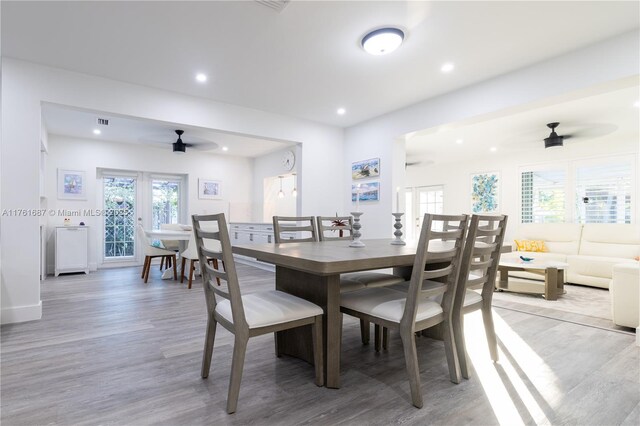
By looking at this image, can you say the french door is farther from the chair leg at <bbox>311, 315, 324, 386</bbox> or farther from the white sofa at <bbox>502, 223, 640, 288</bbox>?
the white sofa at <bbox>502, 223, 640, 288</bbox>

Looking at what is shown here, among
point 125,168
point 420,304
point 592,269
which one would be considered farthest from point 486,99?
point 125,168

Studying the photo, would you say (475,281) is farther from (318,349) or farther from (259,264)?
(259,264)

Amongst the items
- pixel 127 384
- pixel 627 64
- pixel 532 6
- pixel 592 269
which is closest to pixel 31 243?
pixel 127 384

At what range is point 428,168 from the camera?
8812mm

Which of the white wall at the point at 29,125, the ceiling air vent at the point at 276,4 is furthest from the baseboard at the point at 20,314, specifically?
the ceiling air vent at the point at 276,4

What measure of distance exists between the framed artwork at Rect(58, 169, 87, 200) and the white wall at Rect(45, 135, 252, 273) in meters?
0.06

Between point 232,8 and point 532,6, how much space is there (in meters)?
2.16

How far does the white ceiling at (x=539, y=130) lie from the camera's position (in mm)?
4172

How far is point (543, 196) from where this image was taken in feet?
21.7

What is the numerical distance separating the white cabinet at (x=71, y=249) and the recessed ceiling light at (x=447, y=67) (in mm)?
6144

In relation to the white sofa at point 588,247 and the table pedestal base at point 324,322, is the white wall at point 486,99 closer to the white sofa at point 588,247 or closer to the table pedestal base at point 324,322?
the white sofa at point 588,247

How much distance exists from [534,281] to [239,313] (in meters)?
4.18

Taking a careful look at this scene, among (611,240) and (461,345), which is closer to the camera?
(461,345)

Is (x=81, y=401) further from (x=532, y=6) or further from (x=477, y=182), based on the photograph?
(x=477, y=182)
